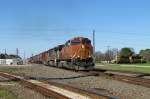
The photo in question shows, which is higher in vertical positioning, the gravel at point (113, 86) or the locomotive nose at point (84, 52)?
the locomotive nose at point (84, 52)

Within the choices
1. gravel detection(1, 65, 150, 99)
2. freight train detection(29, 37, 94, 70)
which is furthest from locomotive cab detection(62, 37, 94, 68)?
gravel detection(1, 65, 150, 99)

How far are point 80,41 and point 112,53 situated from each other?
141 m

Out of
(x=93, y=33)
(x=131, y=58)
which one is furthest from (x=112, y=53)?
(x=93, y=33)

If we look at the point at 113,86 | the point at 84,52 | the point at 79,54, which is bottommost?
the point at 113,86

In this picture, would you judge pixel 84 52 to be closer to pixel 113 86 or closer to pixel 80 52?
pixel 80 52

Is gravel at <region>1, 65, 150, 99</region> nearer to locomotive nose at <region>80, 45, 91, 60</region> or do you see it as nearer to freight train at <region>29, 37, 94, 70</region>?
freight train at <region>29, 37, 94, 70</region>

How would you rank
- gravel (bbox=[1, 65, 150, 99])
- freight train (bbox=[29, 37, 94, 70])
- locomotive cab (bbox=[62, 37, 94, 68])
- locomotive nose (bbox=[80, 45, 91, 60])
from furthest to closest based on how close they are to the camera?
locomotive nose (bbox=[80, 45, 91, 60]) → locomotive cab (bbox=[62, 37, 94, 68]) → freight train (bbox=[29, 37, 94, 70]) → gravel (bbox=[1, 65, 150, 99])

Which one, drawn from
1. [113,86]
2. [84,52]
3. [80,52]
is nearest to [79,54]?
[80,52]

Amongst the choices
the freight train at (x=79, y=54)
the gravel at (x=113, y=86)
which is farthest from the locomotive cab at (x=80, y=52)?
the gravel at (x=113, y=86)

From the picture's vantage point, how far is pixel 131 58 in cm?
11600

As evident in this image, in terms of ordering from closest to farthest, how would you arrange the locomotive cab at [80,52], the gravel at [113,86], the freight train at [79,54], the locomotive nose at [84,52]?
the gravel at [113,86], the freight train at [79,54], the locomotive cab at [80,52], the locomotive nose at [84,52]

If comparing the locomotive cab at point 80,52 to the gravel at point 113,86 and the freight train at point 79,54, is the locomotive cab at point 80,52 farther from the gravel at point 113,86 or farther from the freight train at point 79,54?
the gravel at point 113,86

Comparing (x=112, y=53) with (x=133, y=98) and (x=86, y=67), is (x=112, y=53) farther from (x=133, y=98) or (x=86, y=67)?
(x=133, y=98)

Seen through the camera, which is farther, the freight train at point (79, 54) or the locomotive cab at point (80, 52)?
the locomotive cab at point (80, 52)
